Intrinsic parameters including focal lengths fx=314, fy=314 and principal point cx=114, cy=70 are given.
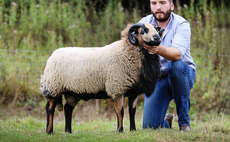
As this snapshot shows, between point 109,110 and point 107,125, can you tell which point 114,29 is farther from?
point 107,125

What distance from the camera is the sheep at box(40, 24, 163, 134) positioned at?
481cm

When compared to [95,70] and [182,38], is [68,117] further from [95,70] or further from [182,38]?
[182,38]

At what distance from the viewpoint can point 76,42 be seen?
1052cm

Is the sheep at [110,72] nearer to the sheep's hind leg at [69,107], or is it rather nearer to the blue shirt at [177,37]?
the sheep's hind leg at [69,107]

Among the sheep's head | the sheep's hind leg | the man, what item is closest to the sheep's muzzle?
the sheep's head

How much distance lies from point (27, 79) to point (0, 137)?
4.65 meters

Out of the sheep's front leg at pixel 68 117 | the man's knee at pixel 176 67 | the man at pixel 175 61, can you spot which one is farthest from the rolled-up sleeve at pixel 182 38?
the sheep's front leg at pixel 68 117

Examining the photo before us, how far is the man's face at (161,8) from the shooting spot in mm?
5184

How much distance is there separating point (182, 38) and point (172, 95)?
114cm

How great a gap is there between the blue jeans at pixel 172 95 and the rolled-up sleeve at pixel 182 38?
0.84 feet

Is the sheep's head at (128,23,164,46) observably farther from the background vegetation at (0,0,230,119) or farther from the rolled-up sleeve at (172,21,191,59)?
the background vegetation at (0,0,230,119)

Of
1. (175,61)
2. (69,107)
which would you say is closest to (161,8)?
(175,61)

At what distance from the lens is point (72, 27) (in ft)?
35.5

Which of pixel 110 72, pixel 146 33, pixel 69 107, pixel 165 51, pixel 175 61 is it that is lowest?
pixel 69 107
